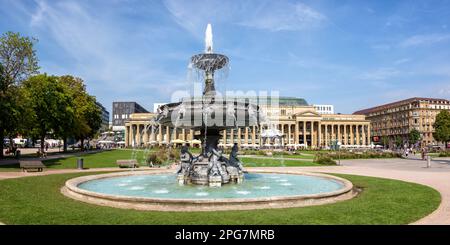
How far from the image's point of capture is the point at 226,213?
9078 mm

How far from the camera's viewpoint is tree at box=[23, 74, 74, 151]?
40000 millimetres

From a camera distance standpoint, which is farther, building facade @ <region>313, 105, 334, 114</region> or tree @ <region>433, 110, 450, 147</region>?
building facade @ <region>313, 105, 334, 114</region>

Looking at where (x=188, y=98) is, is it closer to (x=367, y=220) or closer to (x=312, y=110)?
(x=367, y=220)

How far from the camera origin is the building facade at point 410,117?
117812mm

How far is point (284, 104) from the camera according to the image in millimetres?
136125

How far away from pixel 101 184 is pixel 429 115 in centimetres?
12782

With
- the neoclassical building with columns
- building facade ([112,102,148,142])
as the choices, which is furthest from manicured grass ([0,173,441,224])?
building facade ([112,102,148,142])

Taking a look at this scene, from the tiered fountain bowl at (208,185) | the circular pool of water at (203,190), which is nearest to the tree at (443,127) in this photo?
the tiered fountain bowl at (208,185)

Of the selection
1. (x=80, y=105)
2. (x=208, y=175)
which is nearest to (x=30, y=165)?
(x=208, y=175)

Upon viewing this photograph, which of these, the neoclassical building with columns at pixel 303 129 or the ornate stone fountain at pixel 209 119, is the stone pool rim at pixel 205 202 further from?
the neoclassical building with columns at pixel 303 129

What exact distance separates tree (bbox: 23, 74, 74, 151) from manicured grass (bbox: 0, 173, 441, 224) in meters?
31.4

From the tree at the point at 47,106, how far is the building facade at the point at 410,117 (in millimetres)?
101655

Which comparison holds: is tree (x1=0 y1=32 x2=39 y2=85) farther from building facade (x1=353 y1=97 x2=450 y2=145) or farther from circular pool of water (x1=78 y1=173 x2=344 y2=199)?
building facade (x1=353 y1=97 x2=450 y2=145)
